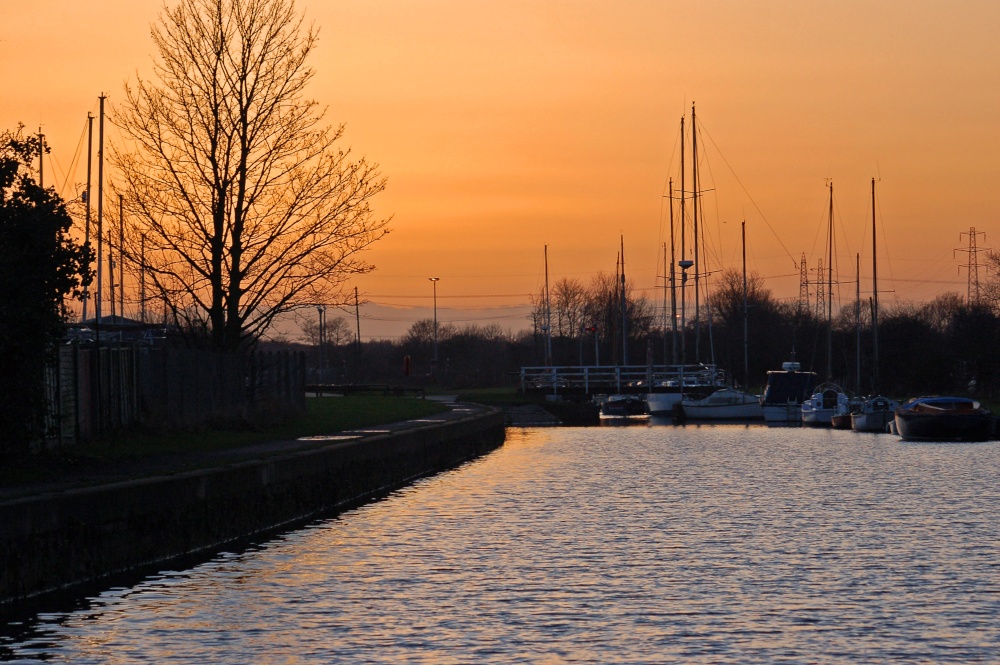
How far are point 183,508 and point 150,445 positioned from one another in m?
6.67

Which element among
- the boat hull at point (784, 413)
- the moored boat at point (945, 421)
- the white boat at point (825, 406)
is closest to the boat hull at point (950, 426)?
the moored boat at point (945, 421)

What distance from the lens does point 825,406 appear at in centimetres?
6831

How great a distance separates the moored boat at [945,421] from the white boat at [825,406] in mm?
11539

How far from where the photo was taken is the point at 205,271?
1374 inches

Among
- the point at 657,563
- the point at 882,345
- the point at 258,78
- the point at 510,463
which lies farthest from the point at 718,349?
the point at 657,563

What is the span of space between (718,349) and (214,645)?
10823 cm

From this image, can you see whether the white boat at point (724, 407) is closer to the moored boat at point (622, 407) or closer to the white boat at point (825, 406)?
the white boat at point (825, 406)

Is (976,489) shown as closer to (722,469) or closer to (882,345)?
(722,469)

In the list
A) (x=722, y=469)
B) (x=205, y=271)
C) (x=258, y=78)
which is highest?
(x=258, y=78)

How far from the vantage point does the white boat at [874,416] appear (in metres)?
60.3

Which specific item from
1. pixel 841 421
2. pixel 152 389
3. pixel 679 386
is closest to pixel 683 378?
pixel 679 386

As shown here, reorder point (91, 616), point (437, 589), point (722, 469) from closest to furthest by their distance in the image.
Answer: point (91, 616) < point (437, 589) < point (722, 469)

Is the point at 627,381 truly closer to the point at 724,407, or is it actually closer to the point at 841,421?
the point at 724,407

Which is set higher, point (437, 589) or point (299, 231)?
point (299, 231)
